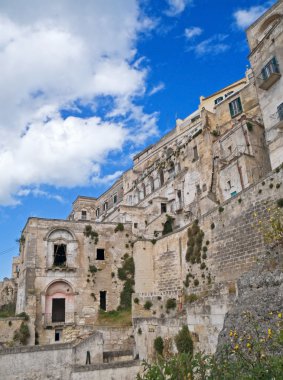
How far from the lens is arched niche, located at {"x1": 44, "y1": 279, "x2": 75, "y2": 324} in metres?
27.9

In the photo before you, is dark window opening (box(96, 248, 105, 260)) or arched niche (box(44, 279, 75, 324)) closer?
arched niche (box(44, 279, 75, 324))

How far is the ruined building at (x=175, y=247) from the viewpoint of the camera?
19062 millimetres

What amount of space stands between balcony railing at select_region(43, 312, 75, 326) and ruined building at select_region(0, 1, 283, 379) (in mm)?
79

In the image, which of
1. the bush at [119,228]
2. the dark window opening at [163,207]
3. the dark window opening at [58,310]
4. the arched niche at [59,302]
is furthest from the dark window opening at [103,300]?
the dark window opening at [163,207]

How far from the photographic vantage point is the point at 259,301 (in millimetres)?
10750

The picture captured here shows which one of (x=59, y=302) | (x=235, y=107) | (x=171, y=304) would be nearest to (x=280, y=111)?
(x=235, y=107)

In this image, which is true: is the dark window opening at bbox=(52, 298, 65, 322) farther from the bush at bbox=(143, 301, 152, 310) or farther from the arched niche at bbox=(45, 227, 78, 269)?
the bush at bbox=(143, 301, 152, 310)

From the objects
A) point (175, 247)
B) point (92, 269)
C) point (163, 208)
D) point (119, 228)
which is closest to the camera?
point (175, 247)

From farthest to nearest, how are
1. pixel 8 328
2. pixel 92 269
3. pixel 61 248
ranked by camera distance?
pixel 61 248 < pixel 92 269 < pixel 8 328

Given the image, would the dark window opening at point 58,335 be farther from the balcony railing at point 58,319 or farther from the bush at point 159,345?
the bush at point 159,345

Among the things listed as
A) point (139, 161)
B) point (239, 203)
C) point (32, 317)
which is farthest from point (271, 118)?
point (139, 161)

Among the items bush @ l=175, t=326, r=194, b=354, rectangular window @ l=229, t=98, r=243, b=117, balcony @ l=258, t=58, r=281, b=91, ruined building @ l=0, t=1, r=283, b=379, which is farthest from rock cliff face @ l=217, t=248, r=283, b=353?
rectangular window @ l=229, t=98, r=243, b=117

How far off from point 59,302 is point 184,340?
50.2 feet

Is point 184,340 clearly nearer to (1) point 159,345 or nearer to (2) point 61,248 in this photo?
(1) point 159,345
